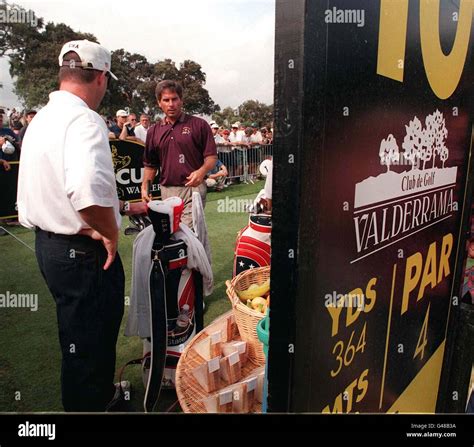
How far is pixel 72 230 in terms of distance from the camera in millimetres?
1733

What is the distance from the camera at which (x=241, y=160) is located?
11.7m

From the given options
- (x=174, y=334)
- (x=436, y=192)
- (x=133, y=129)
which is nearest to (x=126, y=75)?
(x=133, y=129)

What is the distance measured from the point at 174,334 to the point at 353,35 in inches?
87.3

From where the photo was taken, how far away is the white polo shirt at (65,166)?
1580 millimetres

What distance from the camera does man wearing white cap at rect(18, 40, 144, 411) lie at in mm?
1603

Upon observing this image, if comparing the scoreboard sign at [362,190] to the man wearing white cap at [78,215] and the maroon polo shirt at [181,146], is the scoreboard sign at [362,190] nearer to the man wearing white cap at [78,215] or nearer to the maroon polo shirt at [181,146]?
the man wearing white cap at [78,215]

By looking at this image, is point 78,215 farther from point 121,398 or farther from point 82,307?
point 121,398

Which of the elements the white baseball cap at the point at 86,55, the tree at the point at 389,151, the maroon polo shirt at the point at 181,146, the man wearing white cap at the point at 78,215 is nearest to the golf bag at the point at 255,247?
the maroon polo shirt at the point at 181,146
